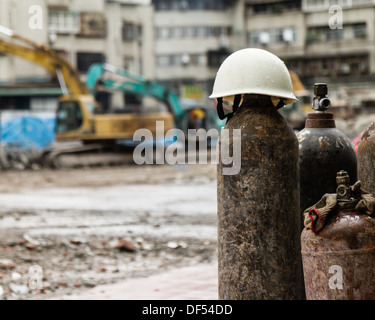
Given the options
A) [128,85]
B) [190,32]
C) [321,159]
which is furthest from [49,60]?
[190,32]

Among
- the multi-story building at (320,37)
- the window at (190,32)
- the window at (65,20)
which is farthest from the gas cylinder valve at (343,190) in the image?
the window at (190,32)

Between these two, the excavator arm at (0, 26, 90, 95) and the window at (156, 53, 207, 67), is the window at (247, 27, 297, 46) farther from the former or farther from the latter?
the excavator arm at (0, 26, 90, 95)

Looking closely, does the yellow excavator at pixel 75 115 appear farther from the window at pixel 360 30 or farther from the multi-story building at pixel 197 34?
the window at pixel 360 30

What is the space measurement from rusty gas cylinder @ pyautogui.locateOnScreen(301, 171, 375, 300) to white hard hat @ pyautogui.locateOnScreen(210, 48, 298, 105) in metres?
0.85

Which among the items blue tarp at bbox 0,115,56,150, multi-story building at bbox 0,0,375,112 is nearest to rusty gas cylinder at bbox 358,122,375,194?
blue tarp at bbox 0,115,56,150

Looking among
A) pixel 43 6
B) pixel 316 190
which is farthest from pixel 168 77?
pixel 316 190

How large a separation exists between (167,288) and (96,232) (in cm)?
416

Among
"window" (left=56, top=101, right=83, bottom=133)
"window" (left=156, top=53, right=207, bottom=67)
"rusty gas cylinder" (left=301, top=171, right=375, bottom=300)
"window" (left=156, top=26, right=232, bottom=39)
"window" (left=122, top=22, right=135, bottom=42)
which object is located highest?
"window" (left=156, top=26, right=232, bottom=39)

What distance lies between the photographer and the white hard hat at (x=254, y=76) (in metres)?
4.45

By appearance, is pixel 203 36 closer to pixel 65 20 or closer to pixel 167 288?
pixel 65 20

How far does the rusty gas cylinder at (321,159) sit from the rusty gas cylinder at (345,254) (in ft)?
2.61

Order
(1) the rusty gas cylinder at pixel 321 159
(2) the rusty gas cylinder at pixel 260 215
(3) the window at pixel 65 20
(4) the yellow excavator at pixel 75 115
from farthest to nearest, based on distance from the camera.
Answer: (3) the window at pixel 65 20, (4) the yellow excavator at pixel 75 115, (1) the rusty gas cylinder at pixel 321 159, (2) the rusty gas cylinder at pixel 260 215

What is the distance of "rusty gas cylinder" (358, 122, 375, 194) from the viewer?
15.7 ft

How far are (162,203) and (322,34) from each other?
53.2 metres
